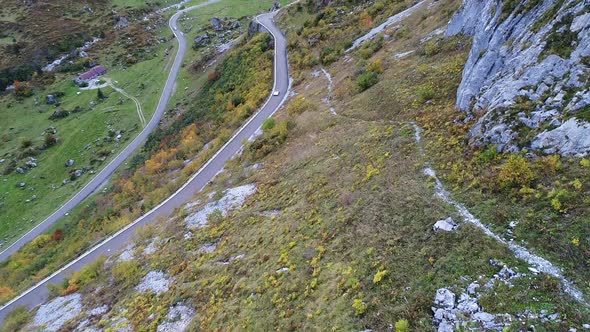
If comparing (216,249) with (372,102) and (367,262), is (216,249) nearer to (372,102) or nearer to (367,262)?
(367,262)

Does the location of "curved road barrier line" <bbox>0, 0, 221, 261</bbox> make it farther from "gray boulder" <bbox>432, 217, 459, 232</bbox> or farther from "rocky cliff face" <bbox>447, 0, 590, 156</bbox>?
"rocky cliff face" <bbox>447, 0, 590, 156</bbox>

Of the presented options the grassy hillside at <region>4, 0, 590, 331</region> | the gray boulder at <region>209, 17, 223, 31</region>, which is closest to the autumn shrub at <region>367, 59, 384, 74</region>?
the grassy hillside at <region>4, 0, 590, 331</region>

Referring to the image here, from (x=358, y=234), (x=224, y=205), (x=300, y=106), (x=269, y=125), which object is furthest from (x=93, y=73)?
(x=358, y=234)

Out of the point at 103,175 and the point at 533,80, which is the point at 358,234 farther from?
the point at 103,175

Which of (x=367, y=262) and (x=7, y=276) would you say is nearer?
(x=367, y=262)

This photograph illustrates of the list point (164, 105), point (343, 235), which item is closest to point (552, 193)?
point (343, 235)
